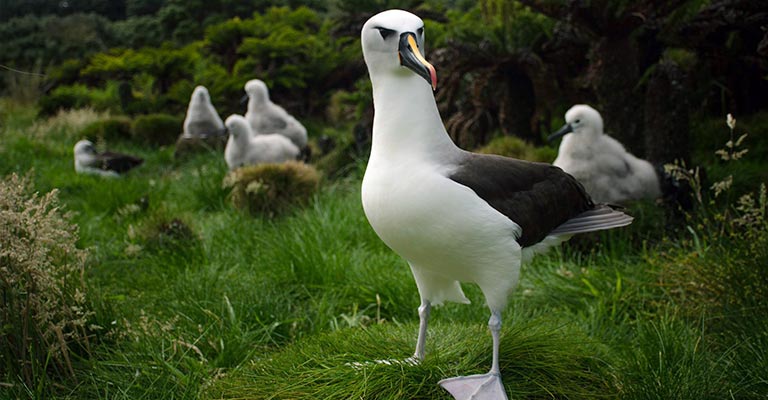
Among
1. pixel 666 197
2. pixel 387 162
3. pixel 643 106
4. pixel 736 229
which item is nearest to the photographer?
pixel 387 162

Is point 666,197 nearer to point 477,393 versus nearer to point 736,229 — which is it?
point 736,229

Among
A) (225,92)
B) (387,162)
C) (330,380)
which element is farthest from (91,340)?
(225,92)

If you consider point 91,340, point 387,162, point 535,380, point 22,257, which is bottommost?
point 91,340

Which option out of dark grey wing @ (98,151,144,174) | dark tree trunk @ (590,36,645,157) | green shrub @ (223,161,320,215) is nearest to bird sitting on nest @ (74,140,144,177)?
dark grey wing @ (98,151,144,174)

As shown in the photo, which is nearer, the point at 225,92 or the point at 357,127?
the point at 357,127

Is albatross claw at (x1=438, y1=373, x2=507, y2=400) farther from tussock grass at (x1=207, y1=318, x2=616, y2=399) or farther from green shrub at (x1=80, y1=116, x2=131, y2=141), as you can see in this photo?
green shrub at (x1=80, y1=116, x2=131, y2=141)

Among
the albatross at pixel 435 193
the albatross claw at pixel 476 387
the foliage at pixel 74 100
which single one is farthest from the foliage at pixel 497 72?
the foliage at pixel 74 100

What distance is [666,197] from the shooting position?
5016 mm

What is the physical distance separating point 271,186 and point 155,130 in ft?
18.9

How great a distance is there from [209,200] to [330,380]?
450 centimetres

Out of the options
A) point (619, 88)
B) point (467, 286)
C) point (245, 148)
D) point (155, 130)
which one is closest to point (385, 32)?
point (467, 286)

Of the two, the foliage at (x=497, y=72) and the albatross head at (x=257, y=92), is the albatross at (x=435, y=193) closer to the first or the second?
the foliage at (x=497, y=72)

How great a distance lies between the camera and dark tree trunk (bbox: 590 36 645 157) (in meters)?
5.40

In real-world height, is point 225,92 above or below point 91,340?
below
